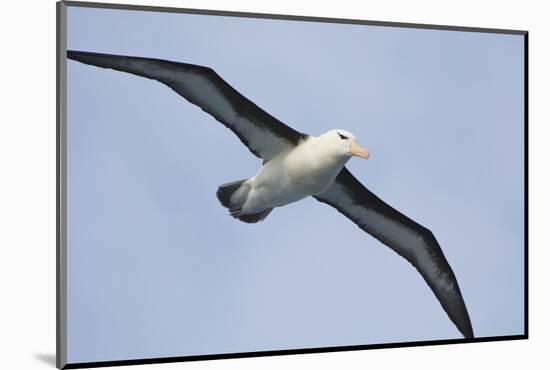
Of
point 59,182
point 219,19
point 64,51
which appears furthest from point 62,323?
point 219,19

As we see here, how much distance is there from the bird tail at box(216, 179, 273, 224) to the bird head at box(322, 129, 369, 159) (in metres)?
0.52

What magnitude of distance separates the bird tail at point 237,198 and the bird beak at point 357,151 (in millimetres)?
608

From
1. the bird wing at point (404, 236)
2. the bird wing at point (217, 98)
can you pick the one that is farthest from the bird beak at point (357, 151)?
the bird wing at point (404, 236)

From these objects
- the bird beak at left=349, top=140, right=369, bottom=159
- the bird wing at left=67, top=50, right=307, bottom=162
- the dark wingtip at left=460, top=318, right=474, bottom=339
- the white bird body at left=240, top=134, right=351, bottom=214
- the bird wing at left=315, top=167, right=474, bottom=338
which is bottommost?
the dark wingtip at left=460, top=318, right=474, bottom=339

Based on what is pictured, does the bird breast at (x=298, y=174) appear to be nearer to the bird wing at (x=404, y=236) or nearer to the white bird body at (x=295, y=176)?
the white bird body at (x=295, y=176)

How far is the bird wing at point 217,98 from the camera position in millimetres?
5418

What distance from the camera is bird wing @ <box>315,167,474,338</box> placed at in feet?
20.2

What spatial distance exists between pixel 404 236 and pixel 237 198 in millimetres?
1057

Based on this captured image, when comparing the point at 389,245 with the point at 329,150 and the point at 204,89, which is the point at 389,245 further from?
the point at 204,89

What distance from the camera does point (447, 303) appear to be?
247 inches

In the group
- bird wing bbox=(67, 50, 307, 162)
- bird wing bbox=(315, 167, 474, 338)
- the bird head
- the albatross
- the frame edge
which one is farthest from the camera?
bird wing bbox=(315, 167, 474, 338)

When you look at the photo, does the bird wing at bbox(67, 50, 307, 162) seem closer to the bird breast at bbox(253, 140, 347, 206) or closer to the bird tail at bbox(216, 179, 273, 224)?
the bird breast at bbox(253, 140, 347, 206)

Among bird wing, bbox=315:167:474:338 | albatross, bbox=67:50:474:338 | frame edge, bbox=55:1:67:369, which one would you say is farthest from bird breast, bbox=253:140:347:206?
frame edge, bbox=55:1:67:369

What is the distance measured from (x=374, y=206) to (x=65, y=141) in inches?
74.7
